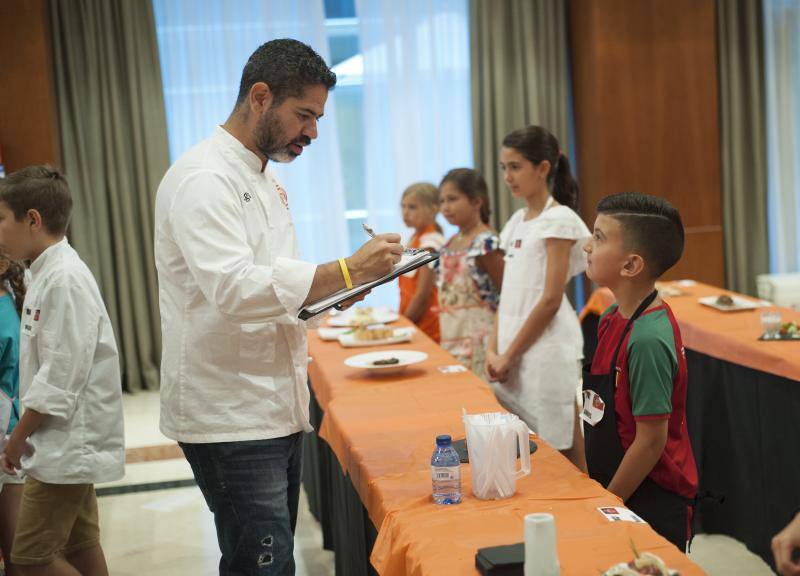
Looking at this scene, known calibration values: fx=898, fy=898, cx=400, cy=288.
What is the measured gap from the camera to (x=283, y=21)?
631 centimetres

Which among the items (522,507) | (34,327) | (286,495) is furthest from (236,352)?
(34,327)

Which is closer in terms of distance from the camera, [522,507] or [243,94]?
[522,507]

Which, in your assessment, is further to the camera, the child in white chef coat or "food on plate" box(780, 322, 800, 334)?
"food on plate" box(780, 322, 800, 334)

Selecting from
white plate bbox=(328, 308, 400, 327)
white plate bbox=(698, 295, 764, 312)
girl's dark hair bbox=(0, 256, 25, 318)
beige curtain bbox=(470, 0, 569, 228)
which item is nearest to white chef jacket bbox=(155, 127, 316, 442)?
girl's dark hair bbox=(0, 256, 25, 318)

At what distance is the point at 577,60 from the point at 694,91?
84 centimetres

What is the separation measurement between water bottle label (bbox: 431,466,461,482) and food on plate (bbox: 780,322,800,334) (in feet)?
6.55

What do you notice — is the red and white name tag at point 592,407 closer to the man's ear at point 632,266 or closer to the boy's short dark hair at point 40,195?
the man's ear at point 632,266

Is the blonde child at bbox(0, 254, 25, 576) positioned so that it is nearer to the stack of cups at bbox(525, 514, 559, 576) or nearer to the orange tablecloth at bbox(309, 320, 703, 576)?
the orange tablecloth at bbox(309, 320, 703, 576)

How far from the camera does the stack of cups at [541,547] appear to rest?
4.20ft

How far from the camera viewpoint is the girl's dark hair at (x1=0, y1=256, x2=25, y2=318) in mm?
2709

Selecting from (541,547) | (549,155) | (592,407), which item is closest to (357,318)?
(549,155)

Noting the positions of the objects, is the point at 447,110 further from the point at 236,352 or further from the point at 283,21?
the point at 236,352

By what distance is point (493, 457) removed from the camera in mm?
1663

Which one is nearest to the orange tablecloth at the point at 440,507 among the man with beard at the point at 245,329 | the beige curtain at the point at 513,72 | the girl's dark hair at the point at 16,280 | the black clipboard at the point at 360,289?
the man with beard at the point at 245,329
